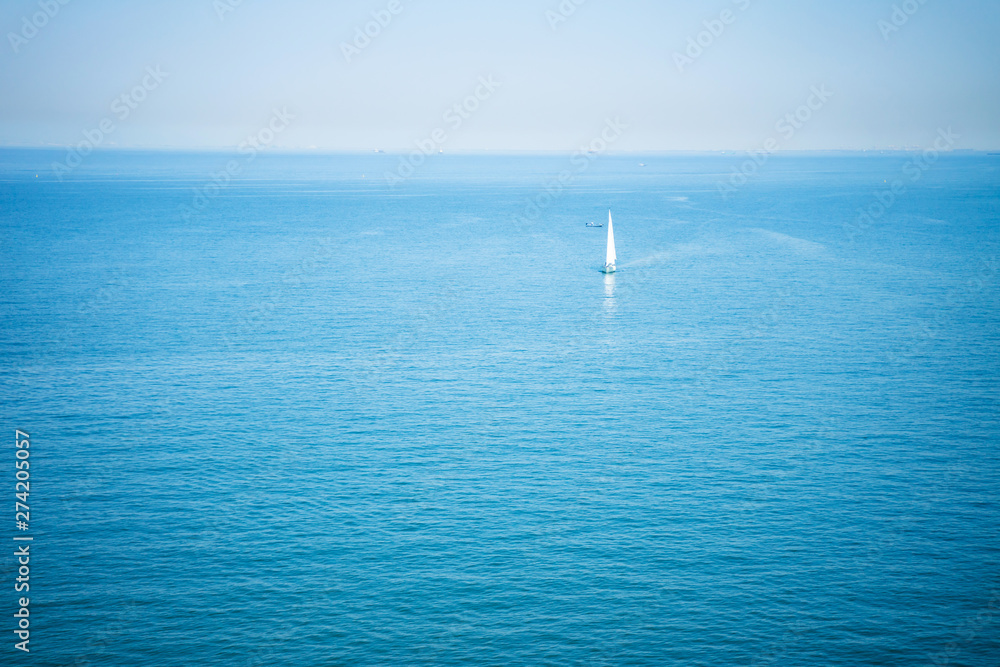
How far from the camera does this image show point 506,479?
7062cm

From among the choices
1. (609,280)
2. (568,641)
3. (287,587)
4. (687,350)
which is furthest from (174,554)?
(609,280)

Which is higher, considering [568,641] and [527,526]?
[527,526]

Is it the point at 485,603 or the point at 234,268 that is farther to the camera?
the point at 234,268

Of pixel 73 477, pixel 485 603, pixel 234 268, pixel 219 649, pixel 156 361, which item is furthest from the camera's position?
pixel 234 268

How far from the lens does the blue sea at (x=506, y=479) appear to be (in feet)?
170

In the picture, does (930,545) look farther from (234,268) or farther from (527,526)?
(234,268)

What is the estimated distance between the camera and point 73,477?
6944cm

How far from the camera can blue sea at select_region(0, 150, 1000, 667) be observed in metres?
51.7

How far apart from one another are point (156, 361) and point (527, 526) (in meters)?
55.9

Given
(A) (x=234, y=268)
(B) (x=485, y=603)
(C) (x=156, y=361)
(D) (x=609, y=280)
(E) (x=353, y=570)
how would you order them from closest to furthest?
1. (B) (x=485, y=603)
2. (E) (x=353, y=570)
3. (C) (x=156, y=361)
4. (D) (x=609, y=280)
5. (A) (x=234, y=268)

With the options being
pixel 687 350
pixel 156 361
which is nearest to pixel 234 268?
pixel 156 361

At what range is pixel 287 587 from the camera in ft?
183

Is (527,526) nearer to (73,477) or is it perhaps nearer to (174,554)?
(174,554)

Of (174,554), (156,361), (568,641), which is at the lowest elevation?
(568,641)
